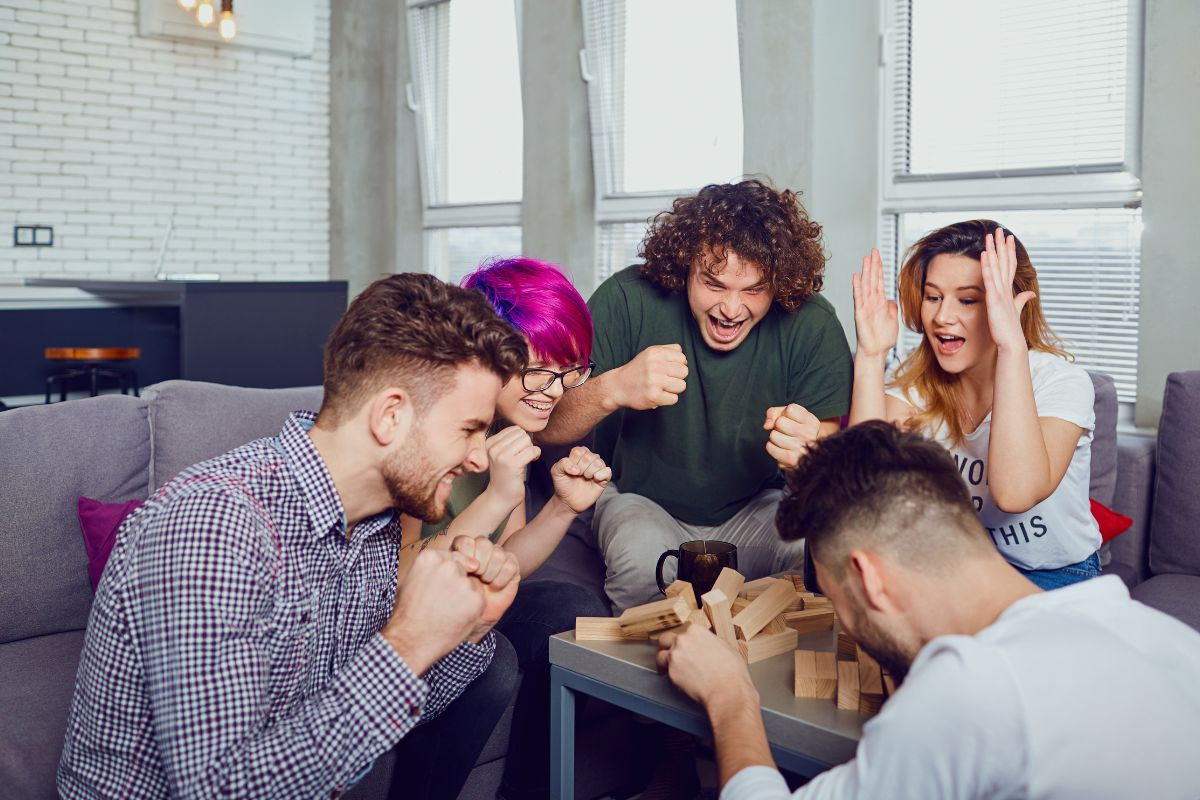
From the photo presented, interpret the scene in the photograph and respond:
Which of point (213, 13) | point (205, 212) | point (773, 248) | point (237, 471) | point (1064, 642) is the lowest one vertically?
point (1064, 642)

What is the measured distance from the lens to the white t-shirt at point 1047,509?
2.13 metres

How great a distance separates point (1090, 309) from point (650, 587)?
6.21 feet

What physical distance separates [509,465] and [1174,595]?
1.59m

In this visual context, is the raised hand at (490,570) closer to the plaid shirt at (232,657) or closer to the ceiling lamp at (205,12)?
the plaid shirt at (232,657)

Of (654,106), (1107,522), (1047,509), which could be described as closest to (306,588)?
(1047,509)

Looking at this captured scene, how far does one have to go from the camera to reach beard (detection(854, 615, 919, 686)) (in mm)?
1213

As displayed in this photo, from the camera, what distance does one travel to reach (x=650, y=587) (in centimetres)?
236

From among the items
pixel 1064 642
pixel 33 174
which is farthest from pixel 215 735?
pixel 33 174

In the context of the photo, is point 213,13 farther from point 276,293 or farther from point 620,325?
point 620,325

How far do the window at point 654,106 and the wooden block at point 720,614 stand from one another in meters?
3.11

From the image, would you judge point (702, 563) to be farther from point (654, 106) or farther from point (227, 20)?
point (227, 20)

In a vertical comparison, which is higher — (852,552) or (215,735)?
(852,552)

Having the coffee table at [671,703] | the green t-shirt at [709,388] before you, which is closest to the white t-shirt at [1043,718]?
the coffee table at [671,703]

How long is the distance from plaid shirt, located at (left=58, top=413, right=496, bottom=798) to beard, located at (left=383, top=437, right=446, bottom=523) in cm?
8
